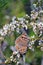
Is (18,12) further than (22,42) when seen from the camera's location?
Yes

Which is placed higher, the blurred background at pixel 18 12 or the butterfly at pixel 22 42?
the blurred background at pixel 18 12

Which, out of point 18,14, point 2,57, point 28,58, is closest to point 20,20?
point 2,57

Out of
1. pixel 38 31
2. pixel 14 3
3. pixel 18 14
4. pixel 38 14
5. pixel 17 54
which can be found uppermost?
pixel 14 3

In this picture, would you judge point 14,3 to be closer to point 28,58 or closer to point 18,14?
point 18,14

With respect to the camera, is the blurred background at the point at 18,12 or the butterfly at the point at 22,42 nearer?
the butterfly at the point at 22,42

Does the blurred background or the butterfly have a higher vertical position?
the blurred background

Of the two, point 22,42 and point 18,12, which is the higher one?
point 18,12

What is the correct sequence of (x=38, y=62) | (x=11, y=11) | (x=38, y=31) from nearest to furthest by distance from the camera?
(x=38, y=31)
(x=38, y=62)
(x=11, y=11)

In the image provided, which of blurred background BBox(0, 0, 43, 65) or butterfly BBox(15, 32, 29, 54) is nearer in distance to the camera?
butterfly BBox(15, 32, 29, 54)
